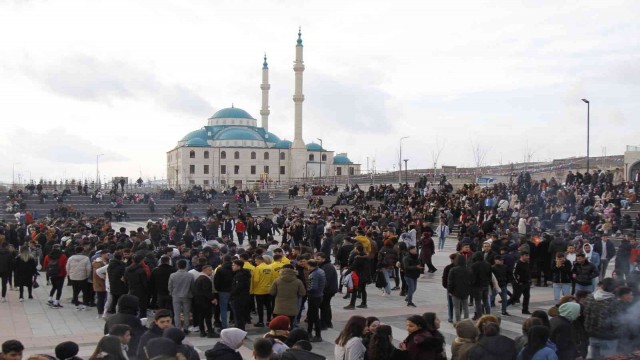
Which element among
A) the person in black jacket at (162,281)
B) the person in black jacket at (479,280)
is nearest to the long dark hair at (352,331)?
the person in black jacket at (162,281)

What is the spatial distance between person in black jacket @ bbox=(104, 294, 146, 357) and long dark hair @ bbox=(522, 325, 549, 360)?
4.28 m

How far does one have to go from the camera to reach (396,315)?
13984mm

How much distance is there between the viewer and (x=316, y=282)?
39.0 feet

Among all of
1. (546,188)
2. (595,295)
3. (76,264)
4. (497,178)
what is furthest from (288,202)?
(595,295)

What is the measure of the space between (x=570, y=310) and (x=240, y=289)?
19.2ft

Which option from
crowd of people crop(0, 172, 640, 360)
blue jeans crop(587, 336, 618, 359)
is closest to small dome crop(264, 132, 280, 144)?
crowd of people crop(0, 172, 640, 360)

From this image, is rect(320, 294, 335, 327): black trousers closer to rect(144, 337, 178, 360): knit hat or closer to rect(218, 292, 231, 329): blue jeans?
rect(218, 292, 231, 329): blue jeans

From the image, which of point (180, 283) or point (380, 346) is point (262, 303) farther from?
point (380, 346)

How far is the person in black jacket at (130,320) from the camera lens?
781 cm

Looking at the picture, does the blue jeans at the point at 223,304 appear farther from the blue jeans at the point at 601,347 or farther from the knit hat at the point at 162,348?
the blue jeans at the point at 601,347

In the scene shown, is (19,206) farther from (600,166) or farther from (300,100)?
(300,100)

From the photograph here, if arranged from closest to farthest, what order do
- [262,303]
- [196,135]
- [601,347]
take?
[601,347] → [262,303] → [196,135]

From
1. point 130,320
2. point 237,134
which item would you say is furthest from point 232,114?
point 130,320

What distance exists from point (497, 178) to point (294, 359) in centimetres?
5097
